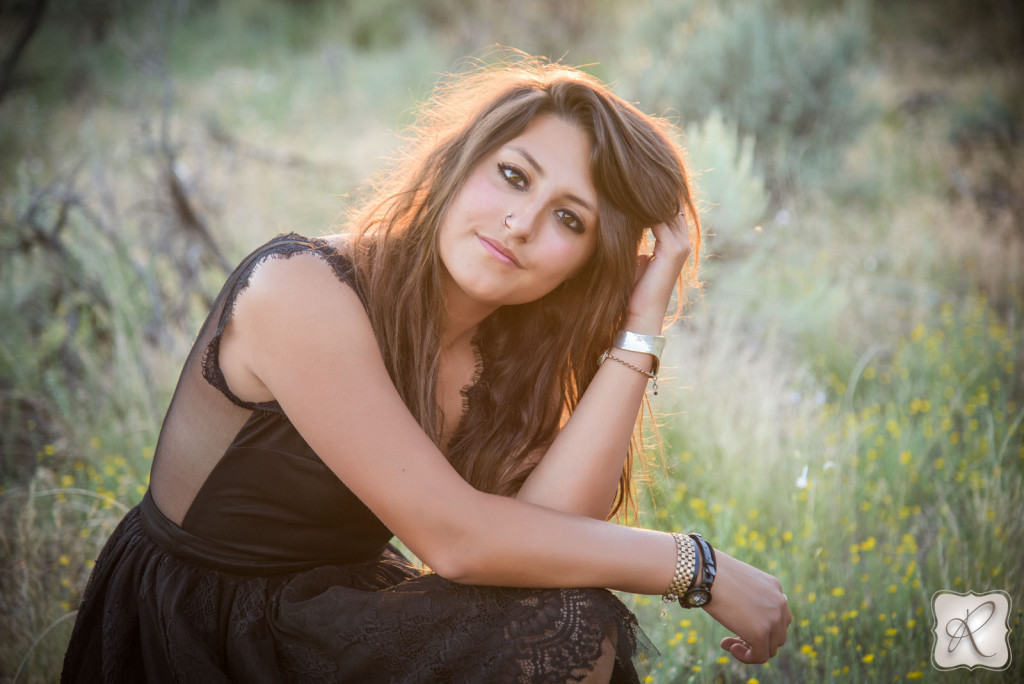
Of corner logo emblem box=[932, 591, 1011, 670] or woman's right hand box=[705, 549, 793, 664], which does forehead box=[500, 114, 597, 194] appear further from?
corner logo emblem box=[932, 591, 1011, 670]

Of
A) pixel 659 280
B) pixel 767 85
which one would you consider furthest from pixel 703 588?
pixel 767 85

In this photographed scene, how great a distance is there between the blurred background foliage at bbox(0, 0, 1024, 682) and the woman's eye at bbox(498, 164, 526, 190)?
3.01ft

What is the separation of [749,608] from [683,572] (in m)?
0.19

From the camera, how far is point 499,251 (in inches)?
72.8

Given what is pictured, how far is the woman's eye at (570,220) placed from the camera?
1918 millimetres

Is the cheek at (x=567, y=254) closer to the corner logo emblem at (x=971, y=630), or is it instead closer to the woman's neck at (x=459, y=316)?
the woman's neck at (x=459, y=316)

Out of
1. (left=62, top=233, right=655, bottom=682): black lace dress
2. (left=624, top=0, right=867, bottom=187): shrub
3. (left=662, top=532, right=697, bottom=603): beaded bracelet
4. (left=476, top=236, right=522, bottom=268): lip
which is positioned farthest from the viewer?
(left=624, top=0, right=867, bottom=187): shrub

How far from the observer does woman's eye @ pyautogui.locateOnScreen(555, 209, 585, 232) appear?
1.92m

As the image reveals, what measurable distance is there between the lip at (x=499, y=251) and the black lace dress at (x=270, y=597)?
0.34m

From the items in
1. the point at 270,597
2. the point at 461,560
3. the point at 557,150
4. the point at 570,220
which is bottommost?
the point at 270,597

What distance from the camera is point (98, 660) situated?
70.6 inches

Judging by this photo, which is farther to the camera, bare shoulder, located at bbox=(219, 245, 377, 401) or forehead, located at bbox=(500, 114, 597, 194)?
forehead, located at bbox=(500, 114, 597, 194)

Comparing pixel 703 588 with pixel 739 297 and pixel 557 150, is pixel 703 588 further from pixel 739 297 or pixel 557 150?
pixel 739 297

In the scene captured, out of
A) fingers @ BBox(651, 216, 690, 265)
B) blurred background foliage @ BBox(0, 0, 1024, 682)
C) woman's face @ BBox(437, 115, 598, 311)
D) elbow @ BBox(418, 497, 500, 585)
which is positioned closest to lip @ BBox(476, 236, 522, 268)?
woman's face @ BBox(437, 115, 598, 311)
